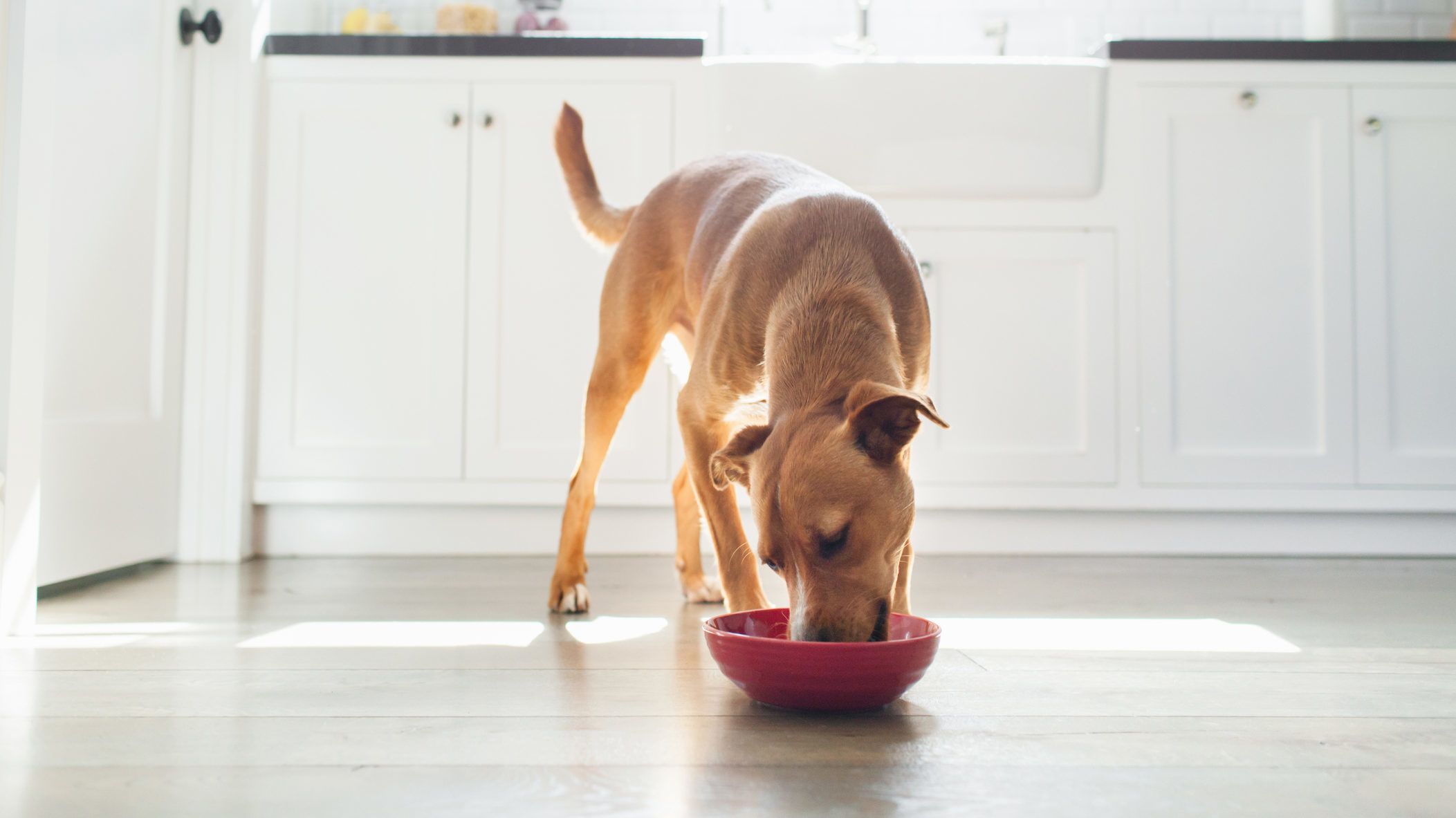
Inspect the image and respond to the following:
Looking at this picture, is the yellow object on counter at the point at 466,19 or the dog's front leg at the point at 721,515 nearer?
the dog's front leg at the point at 721,515

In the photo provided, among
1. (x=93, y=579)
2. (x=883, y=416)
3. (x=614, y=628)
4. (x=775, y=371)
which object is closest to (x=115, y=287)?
(x=93, y=579)

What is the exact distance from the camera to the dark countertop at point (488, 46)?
2.63 m

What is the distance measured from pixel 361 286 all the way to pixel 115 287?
0.58 m

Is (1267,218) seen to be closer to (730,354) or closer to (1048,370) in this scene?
(1048,370)

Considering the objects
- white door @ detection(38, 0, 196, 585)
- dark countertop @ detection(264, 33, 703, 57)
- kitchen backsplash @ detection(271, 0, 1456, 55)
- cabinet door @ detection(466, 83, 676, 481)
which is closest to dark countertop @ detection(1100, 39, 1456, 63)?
kitchen backsplash @ detection(271, 0, 1456, 55)

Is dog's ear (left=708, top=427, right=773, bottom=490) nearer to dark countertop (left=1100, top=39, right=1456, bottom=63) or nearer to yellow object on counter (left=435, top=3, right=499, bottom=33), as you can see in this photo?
dark countertop (left=1100, top=39, right=1456, bottom=63)

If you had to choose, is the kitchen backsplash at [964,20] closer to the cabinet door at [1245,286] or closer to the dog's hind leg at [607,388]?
the cabinet door at [1245,286]

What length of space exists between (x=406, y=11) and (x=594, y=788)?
10.3ft

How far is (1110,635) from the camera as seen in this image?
5.21 feet

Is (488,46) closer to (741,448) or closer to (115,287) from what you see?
(115,287)

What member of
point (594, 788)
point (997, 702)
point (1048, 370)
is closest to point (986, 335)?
point (1048, 370)

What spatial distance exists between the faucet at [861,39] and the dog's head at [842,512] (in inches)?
92.1

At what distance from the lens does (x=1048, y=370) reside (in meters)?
2.66

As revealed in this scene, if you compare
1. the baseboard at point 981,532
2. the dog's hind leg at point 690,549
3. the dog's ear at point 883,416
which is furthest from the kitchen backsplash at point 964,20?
the dog's ear at point 883,416
